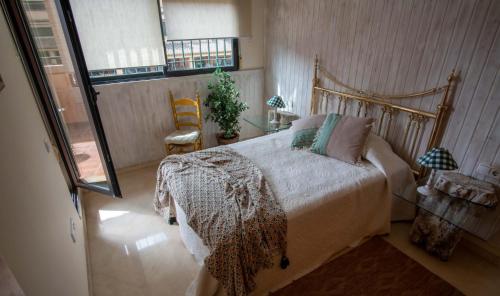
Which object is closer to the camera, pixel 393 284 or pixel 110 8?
pixel 393 284

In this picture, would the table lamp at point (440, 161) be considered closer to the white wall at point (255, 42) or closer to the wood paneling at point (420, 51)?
the wood paneling at point (420, 51)

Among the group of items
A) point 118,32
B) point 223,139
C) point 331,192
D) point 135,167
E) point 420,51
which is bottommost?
point 135,167

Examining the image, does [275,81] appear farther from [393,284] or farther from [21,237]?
[21,237]

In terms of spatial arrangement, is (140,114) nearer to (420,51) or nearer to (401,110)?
(401,110)

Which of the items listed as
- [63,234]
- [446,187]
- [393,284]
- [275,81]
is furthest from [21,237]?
[275,81]

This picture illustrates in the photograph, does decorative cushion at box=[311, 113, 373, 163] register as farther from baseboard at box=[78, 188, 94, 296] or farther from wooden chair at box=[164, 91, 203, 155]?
baseboard at box=[78, 188, 94, 296]

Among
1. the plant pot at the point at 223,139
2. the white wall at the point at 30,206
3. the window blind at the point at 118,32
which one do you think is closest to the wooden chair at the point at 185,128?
A: the plant pot at the point at 223,139

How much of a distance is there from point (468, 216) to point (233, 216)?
66.7 inches

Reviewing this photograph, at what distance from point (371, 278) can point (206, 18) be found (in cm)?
330

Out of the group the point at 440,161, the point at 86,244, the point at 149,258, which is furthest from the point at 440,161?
the point at 86,244

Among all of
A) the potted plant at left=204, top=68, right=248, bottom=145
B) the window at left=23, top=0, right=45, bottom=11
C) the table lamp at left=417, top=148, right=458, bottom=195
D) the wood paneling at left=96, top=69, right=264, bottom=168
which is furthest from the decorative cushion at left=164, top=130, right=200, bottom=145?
the table lamp at left=417, top=148, right=458, bottom=195

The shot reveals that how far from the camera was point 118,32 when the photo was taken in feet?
9.61

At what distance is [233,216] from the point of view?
1.74 m

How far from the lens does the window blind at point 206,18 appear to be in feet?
10.4
